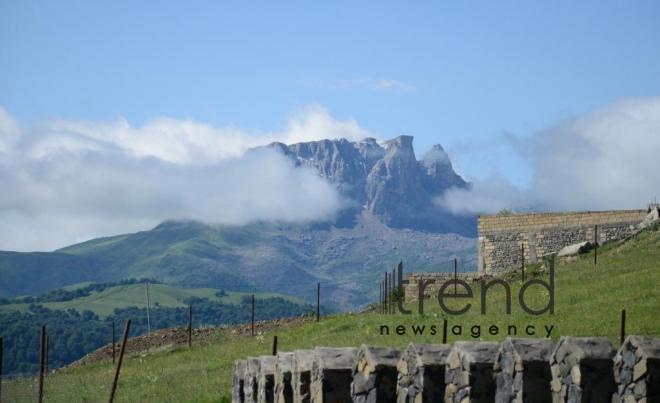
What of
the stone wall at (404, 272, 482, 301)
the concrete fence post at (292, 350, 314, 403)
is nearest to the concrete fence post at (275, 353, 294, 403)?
the concrete fence post at (292, 350, 314, 403)

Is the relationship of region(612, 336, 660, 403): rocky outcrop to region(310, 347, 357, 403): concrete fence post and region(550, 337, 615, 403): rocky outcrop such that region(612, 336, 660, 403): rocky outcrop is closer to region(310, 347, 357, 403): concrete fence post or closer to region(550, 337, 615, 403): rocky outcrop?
region(550, 337, 615, 403): rocky outcrop

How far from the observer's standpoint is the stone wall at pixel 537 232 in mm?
64500

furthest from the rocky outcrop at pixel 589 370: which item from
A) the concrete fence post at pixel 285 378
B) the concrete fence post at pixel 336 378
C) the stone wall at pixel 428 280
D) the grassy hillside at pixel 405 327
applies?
the stone wall at pixel 428 280

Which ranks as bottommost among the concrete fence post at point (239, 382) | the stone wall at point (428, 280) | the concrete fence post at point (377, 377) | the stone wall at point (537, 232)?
the concrete fence post at point (239, 382)

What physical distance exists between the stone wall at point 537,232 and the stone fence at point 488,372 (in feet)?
160

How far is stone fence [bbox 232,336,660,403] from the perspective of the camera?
11.7 m

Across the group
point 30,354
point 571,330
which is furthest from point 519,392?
point 30,354

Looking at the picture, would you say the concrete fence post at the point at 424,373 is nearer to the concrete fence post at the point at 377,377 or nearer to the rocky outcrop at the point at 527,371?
the concrete fence post at the point at 377,377

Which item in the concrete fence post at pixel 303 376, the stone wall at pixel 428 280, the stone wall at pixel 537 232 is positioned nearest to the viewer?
the concrete fence post at pixel 303 376

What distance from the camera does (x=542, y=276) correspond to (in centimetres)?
5231

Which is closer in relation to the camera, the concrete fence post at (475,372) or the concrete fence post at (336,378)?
the concrete fence post at (475,372)

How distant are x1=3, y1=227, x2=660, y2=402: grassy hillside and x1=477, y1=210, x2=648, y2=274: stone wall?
25.6 ft

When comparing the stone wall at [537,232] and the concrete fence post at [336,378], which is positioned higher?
the stone wall at [537,232]

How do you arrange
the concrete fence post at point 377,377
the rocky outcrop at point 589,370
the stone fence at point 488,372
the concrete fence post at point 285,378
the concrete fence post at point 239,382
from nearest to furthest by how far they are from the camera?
the stone fence at point 488,372 < the rocky outcrop at point 589,370 < the concrete fence post at point 377,377 < the concrete fence post at point 285,378 < the concrete fence post at point 239,382
